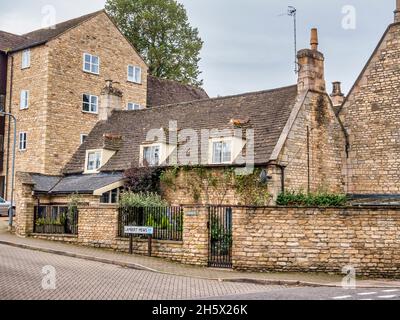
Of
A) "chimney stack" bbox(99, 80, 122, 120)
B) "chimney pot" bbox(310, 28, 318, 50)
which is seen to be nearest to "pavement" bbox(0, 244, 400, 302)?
"chimney pot" bbox(310, 28, 318, 50)

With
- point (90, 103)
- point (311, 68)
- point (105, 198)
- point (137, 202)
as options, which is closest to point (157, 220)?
point (137, 202)

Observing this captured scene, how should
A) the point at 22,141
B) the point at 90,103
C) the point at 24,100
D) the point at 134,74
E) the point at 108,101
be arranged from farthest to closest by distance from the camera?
1. the point at 134,74
2. the point at 90,103
3. the point at 24,100
4. the point at 22,141
5. the point at 108,101

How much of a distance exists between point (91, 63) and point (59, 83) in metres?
3.23

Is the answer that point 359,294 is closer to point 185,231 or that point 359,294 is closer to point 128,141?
point 185,231

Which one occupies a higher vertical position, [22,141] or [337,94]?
[337,94]

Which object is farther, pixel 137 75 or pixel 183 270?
pixel 137 75

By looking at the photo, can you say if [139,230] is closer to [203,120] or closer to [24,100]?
[203,120]

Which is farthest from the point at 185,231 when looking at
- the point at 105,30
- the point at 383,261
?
the point at 105,30

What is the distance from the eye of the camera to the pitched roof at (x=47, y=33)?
35.9 metres

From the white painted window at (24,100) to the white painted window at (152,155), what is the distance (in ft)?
41.5

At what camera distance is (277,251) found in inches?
683

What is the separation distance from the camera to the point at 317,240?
56.1 feet

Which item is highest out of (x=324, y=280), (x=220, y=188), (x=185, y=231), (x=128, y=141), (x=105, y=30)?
(x=105, y=30)
